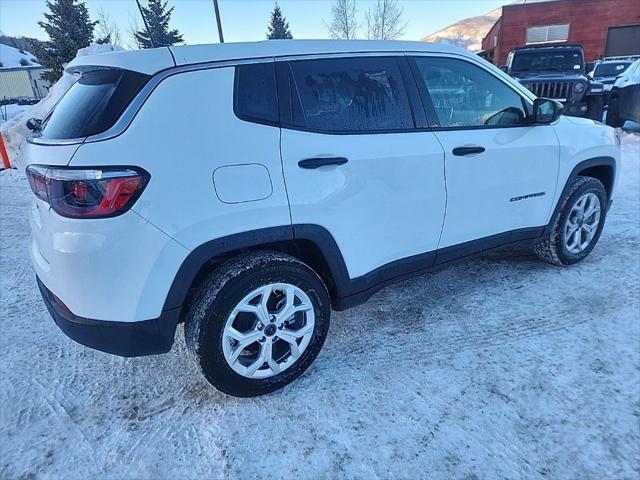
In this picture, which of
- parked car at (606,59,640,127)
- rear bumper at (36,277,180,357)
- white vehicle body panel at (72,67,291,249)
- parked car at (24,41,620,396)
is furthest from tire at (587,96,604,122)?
rear bumper at (36,277,180,357)

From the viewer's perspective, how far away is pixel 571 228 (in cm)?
365

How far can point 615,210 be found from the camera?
509cm

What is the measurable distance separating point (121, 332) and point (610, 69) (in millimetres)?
21328

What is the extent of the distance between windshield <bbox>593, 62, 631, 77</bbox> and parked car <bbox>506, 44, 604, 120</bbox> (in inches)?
366

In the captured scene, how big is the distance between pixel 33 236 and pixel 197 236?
105 cm

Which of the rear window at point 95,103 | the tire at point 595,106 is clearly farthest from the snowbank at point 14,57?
the rear window at point 95,103

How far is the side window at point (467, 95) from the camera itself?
108 inches

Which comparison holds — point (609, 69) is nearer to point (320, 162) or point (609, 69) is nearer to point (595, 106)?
point (595, 106)

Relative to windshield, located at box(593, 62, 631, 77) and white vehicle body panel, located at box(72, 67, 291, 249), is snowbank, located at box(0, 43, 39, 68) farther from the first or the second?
white vehicle body panel, located at box(72, 67, 291, 249)

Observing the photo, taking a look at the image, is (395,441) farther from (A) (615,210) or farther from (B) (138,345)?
(A) (615,210)

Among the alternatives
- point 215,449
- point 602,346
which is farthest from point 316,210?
point 602,346

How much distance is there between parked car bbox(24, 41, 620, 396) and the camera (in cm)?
186

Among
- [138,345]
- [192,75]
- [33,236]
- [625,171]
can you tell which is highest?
[192,75]

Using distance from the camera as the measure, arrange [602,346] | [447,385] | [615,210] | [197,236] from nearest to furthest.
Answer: [197,236] → [447,385] → [602,346] → [615,210]
